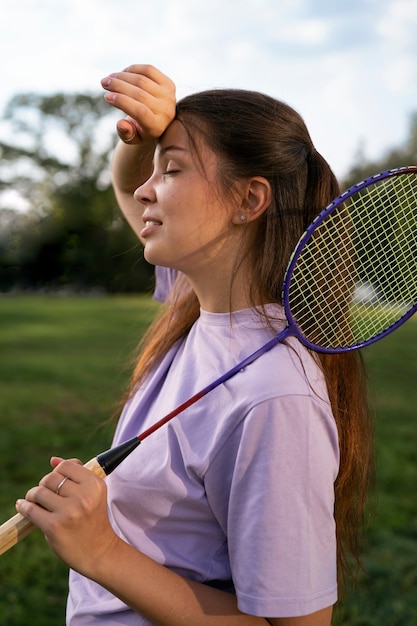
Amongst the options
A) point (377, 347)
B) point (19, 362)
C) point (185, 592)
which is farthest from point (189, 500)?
point (377, 347)

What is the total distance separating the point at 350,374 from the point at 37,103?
26.8m

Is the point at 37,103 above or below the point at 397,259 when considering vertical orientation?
above

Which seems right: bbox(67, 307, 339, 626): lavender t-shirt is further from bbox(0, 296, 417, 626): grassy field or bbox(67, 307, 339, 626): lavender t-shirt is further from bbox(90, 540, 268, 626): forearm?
bbox(0, 296, 417, 626): grassy field

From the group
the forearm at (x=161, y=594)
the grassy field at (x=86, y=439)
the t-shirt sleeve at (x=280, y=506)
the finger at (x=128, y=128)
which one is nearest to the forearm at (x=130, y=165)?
the finger at (x=128, y=128)

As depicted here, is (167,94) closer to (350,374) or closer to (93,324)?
(350,374)

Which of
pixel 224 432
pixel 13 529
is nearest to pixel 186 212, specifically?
pixel 224 432

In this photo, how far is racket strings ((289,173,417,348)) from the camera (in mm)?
1633

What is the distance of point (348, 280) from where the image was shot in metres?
1.72

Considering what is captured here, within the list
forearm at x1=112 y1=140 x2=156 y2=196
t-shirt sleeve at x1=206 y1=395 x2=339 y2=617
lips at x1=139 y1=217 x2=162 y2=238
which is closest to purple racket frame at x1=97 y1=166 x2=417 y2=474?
t-shirt sleeve at x1=206 y1=395 x2=339 y2=617

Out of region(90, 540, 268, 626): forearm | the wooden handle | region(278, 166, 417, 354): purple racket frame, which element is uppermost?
region(278, 166, 417, 354): purple racket frame

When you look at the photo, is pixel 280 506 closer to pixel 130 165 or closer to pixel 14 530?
pixel 14 530

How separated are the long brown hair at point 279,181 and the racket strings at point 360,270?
0.06 meters

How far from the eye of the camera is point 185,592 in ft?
4.85

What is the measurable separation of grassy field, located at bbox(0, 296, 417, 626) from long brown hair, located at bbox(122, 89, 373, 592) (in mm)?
336
